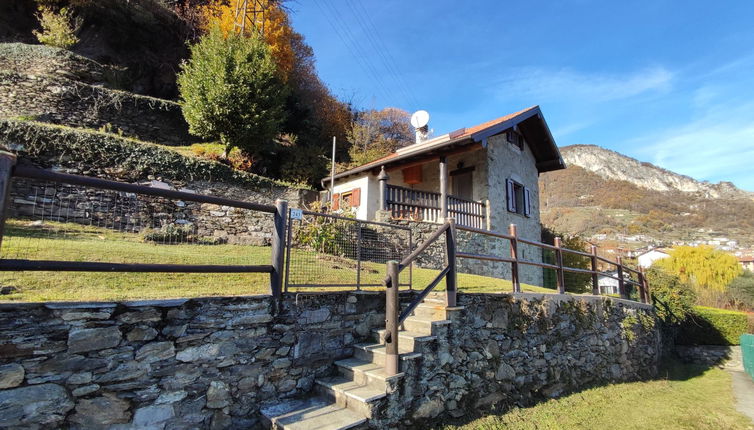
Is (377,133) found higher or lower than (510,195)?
higher

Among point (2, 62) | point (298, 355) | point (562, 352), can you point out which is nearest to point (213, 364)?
point (298, 355)

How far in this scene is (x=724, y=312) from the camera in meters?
12.2

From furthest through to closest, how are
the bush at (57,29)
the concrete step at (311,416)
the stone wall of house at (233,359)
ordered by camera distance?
the bush at (57,29)
the concrete step at (311,416)
the stone wall of house at (233,359)

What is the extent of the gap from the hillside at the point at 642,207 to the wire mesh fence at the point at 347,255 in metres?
38.8

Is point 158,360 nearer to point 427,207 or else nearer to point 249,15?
point 427,207

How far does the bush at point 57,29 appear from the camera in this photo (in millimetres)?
12695

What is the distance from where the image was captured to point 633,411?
5.50 m

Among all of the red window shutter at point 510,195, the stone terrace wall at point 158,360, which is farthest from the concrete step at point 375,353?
the red window shutter at point 510,195

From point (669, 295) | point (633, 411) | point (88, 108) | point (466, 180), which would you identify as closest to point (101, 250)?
point (633, 411)

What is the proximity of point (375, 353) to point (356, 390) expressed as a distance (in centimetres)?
51

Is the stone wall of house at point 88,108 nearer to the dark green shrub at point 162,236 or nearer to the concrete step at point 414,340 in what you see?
the dark green shrub at point 162,236

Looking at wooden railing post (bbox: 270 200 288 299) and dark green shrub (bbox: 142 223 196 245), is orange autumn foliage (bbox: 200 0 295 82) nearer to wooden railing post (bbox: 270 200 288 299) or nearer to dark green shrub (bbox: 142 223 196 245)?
dark green shrub (bbox: 142 223 196 245)

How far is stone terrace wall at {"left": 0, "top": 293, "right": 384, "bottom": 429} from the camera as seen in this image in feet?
7.52

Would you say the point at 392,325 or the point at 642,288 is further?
the point at 642,288
